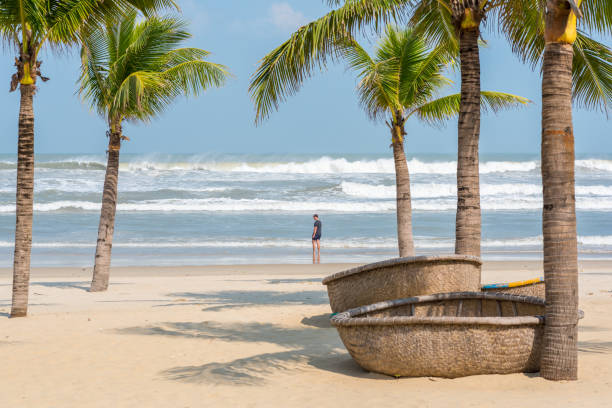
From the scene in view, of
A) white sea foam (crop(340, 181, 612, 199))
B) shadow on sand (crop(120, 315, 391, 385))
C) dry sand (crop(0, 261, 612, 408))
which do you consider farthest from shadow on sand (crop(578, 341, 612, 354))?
white sea foam (crop(340, 181, 612, 199))

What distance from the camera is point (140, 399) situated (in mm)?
5301

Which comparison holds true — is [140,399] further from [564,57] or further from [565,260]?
[564,57]

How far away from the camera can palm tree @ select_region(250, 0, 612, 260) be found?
7.77 m

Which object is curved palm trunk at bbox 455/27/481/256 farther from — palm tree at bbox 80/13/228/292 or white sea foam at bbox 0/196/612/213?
white sea foam at bbox 0/196/612/213

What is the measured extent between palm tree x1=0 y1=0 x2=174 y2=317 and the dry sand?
0.97 meters

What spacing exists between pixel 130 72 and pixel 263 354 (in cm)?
759

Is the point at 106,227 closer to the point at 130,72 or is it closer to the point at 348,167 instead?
the point at 130,72

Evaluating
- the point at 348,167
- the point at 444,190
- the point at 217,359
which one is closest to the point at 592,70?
the point at 217,359

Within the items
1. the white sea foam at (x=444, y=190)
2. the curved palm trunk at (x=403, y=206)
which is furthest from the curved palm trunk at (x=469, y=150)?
the white sea foam at (x=444, y=190)

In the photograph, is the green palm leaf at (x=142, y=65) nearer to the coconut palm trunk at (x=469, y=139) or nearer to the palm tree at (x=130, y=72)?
the palm tree at (x=130, y=72)

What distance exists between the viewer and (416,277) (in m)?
7.45

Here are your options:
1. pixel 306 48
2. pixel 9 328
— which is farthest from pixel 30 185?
pixel 306 48

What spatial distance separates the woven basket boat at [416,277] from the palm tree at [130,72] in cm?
630

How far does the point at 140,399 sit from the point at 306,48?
241 inches
